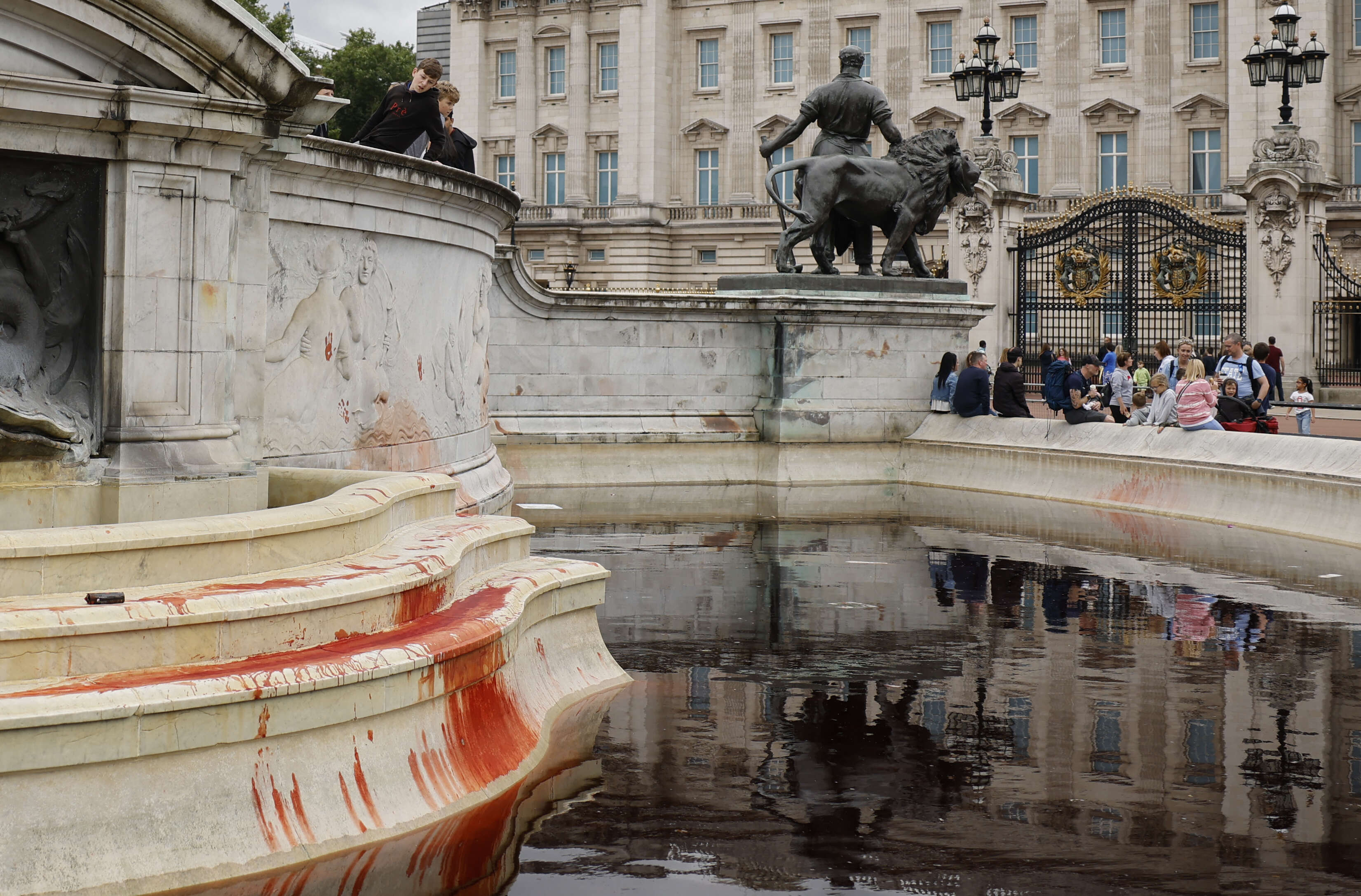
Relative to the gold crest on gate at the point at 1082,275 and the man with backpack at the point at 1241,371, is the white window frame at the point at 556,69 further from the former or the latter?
the man with backpack at the point at 1241,371

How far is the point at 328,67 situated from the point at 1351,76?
155 ft

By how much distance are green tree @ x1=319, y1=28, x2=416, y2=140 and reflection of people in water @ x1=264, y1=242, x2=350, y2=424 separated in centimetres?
7185

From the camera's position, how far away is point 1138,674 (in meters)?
8.71

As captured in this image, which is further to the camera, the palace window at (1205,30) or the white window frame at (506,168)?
the white window frame at (506,168)

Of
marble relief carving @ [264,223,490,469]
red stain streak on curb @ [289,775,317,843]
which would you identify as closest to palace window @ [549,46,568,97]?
marble relief carving @ [264,223,490,469]

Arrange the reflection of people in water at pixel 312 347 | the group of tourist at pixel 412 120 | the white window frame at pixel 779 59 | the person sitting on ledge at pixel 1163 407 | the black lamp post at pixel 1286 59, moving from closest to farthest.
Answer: the reflection of people in water at pixel 312 347 → the group of tourist at pixel 412 120 → the person sitting on ledge at pixel 1163 407 → the black lamp post at pixel 1286 59 → the white window frame at pixel 779 59

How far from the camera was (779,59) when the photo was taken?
69562mm

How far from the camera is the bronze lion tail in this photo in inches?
744

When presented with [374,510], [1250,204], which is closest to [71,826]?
[374,510]

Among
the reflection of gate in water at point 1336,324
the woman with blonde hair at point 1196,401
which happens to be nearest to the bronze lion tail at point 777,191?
the woman with blonde hair at point 1196,401

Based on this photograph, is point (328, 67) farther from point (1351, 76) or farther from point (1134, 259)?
point (1134, 259)

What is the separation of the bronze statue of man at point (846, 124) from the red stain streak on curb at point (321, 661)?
44.8 ft

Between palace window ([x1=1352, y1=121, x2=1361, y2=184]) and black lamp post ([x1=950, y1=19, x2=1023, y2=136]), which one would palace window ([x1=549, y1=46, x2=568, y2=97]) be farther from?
black lamp post ([x1=950, y1=19, x2=1023, y2=136])

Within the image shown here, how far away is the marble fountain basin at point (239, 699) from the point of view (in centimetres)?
497
